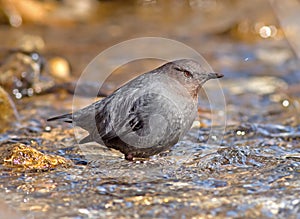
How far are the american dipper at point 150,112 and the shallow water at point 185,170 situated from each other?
0.87ft

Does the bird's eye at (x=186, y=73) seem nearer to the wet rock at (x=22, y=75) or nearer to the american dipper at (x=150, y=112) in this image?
the american dipper at (x=150, y=112)

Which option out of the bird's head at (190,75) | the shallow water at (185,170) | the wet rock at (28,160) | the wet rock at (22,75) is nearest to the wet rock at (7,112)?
the shallow water at (185,170)

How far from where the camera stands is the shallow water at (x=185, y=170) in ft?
14.0

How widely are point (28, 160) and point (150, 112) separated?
1112 millimetres

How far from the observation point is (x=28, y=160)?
509 cm

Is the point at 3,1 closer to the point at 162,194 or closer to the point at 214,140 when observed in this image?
the point at 214,140

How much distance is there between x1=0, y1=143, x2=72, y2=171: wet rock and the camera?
16.7 feet

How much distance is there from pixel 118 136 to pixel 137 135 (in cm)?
21

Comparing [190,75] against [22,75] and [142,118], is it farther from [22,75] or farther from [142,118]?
[22,75]

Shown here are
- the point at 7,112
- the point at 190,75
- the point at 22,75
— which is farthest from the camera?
the point at 22,75

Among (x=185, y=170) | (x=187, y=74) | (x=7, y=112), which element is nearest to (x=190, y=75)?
(x=187, y=74)

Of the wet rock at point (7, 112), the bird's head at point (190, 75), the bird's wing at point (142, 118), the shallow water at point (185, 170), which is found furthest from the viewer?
the wet rock at point (7, 112)

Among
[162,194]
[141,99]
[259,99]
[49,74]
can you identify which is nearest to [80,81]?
[49,74]

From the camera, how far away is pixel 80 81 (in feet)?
28.3
